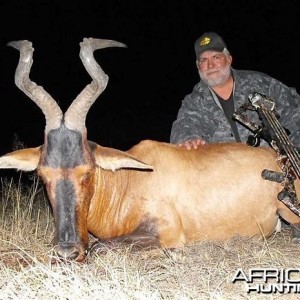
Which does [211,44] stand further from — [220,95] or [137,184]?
[137,184]

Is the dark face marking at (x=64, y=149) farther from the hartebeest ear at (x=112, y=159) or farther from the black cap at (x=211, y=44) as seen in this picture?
the black cap at (x=211, y=44)

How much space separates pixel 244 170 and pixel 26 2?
58162mm

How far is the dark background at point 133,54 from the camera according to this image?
22.2 metres

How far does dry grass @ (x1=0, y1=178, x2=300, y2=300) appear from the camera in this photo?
3.62m

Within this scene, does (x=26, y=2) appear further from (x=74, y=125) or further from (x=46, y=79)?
(x=74, y=125)

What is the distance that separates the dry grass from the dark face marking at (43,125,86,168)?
0.71 m

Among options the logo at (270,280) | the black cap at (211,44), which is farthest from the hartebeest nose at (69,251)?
the black cap at (211,44)

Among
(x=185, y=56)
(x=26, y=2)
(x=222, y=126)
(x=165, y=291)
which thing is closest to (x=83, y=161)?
(x=165, y=291)

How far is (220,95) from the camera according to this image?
6895 millimetres

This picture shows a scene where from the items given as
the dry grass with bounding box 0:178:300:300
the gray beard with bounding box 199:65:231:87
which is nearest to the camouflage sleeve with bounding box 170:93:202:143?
the gray beard with bounding box 199:65:231:87

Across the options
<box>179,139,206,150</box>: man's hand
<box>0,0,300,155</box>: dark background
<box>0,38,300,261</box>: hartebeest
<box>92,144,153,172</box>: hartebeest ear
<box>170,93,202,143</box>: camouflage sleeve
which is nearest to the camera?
<box>0,38,300,261</box>: hartebeest

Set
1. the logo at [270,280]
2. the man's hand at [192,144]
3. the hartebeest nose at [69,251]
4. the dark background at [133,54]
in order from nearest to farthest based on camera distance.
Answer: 1. the logo at [270,280]
2. the hartebeest nose at [69,251]
3. the man's hand at [192,144]
4. the dark background at [133,54]

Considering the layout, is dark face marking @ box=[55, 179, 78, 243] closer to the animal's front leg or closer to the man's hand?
the animal's front leg

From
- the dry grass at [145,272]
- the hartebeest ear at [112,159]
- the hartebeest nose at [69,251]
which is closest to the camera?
the dry grass at [145,272]
